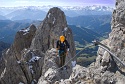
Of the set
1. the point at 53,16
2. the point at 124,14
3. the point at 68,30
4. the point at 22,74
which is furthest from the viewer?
the point at 53,16

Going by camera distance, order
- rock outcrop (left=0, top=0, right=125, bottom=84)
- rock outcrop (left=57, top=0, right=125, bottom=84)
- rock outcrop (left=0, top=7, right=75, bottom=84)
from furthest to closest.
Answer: rock outcrop (left=0, top=7, right=75, bottom=84) → rock outcrop (left=0, top=0, right=125, bottom=84) → rock outcrop (left=57, top=0, right=125, bottom=84)

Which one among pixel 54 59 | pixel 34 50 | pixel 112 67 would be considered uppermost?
pixel 112 67

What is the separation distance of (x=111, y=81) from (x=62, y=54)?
13.9 m

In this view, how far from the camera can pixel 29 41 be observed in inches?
2931

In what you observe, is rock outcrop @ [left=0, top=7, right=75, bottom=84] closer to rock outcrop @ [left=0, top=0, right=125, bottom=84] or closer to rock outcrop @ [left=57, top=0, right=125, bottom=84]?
rock outcrop @ [left=0, top=0, right=125, bottom=84]

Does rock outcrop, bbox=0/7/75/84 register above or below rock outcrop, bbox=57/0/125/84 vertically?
below

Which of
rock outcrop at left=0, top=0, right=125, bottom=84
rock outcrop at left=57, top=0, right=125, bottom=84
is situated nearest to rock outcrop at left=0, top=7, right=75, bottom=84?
rock outcrop at left=0, top=0, right=125, bottom=84

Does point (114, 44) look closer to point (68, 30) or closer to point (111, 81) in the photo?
point (111, 81)

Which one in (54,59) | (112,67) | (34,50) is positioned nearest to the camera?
(112,67)

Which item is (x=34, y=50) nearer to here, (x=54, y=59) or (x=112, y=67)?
(x=54, y=59)

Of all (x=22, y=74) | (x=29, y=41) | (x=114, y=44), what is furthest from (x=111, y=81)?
(x=29, y=41)

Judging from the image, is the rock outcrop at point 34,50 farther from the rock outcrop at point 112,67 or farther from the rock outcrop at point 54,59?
the rock outcrop at point 112,67

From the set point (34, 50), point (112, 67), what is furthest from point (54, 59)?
point (34, 50)

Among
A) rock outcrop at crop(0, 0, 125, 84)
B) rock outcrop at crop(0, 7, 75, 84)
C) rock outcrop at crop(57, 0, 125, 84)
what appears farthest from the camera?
rock outcrop at crop(0, 7, 75, 84)
